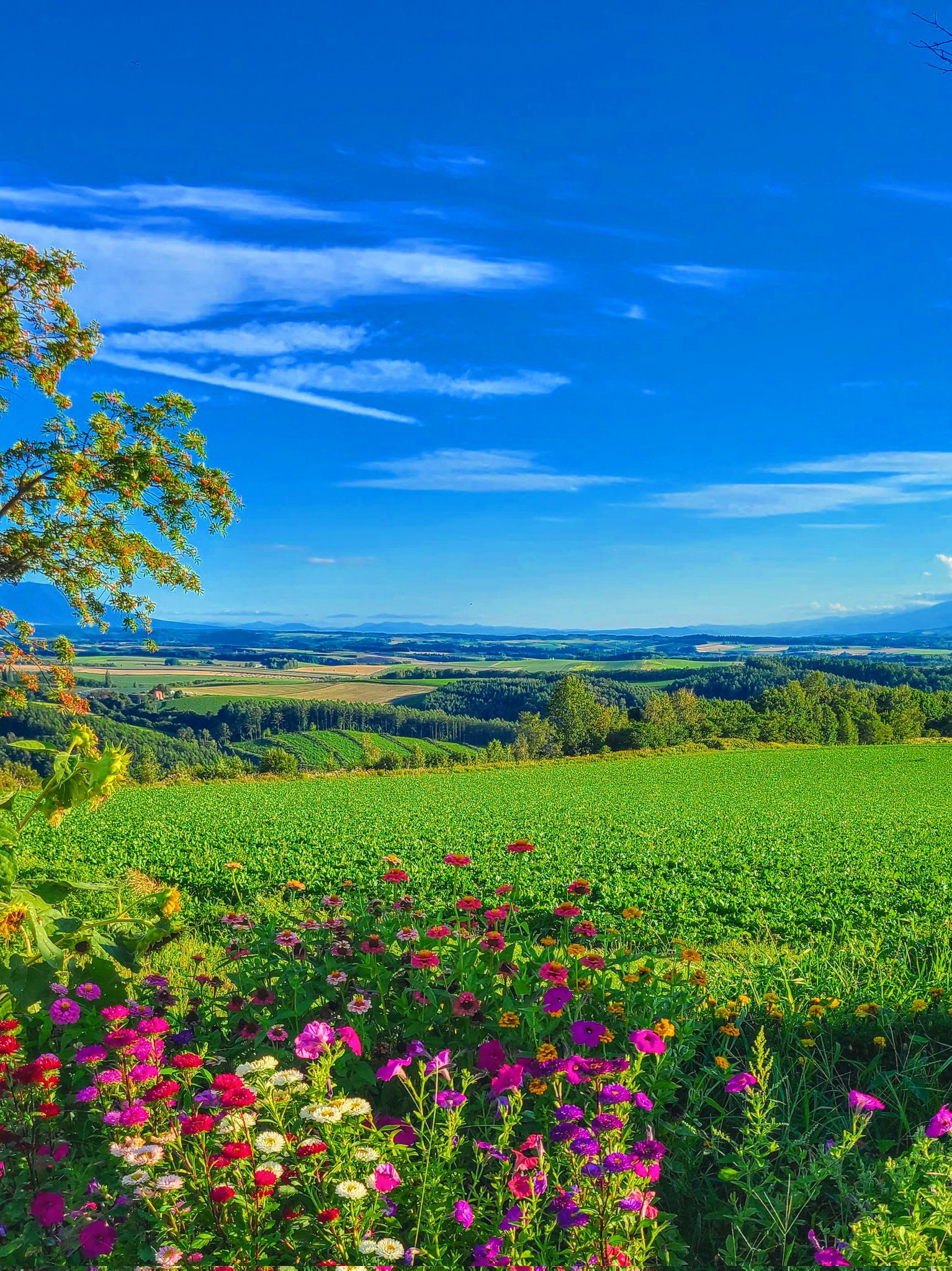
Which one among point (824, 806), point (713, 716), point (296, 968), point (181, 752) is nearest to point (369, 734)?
point (181, 752)

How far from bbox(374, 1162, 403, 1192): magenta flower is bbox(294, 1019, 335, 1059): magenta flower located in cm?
51

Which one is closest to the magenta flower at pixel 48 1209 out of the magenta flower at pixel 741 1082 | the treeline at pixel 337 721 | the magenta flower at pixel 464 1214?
the magenta flower at pixel 464 1214

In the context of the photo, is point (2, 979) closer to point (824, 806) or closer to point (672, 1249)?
point (672, 1249)

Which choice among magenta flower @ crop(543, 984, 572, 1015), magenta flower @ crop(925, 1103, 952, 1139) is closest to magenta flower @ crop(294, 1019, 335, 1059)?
magenta flower @ crop(543, 984, 572, 1015)

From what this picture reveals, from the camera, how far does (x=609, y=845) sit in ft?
62.4

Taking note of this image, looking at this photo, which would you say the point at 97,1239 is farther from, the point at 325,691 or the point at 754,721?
the point at 325,691

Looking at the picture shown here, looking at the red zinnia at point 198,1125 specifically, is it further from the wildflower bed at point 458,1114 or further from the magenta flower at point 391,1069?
the magenta flower at point 391,1069

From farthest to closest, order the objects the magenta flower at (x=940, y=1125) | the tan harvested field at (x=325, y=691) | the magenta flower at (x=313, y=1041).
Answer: the tan harvested field at (x=325, y=691), the magenta flower at (x=313, y=1041), the magenta flower at (x=940, y=1125)

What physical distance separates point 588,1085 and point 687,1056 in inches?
21.1

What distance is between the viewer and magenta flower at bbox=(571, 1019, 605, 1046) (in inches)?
122

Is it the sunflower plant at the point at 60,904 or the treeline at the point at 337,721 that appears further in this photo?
the treeline at the point at 337,721

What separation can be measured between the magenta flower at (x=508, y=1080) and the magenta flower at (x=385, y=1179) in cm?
66

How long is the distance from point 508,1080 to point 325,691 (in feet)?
472

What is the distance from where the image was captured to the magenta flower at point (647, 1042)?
2893 millimetres
